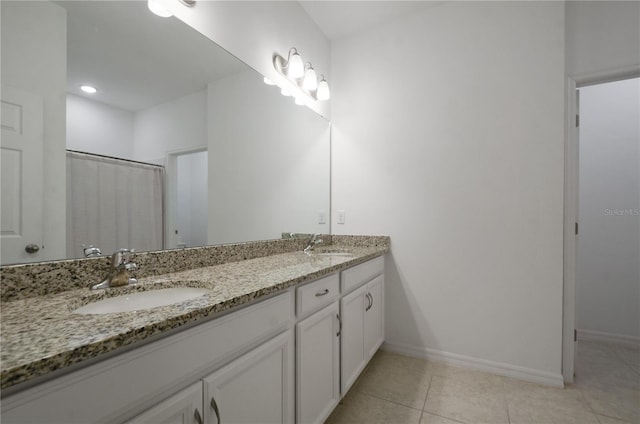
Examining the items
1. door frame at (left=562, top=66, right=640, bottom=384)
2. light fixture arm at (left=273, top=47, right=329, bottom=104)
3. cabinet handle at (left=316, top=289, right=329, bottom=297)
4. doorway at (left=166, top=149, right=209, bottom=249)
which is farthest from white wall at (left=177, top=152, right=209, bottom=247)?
door frame at (left=562, top=66, right=640, bottom=384)

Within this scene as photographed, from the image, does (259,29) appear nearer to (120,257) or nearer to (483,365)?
(120,257)

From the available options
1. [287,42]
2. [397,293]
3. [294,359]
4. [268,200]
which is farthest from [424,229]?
[287,42]

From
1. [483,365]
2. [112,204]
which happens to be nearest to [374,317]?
[483,365]

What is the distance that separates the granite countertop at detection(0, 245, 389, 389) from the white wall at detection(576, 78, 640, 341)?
2779 mm

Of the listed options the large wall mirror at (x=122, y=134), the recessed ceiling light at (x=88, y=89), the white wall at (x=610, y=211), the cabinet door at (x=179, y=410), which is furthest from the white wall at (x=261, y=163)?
the white wall at (x=610, y=211)

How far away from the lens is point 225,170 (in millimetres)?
1588

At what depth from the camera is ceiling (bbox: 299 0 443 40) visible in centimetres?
209

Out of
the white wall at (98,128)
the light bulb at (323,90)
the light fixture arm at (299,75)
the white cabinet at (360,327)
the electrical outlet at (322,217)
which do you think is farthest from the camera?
the electrical outlet at (322,217)

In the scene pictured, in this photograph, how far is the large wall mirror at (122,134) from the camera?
2.76ft

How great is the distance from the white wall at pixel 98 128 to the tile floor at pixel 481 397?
1.61 metres

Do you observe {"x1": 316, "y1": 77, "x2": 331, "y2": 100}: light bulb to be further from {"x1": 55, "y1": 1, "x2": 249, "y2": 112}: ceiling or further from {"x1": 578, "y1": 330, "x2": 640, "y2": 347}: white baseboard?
{"x1": 578, "y1": 330, "x2": 640, "y2": 347}: white baseboard

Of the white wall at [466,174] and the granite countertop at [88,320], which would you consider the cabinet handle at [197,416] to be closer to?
the granite countertop at [88,320]

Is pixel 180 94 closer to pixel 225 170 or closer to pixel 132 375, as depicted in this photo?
pixel 225 170

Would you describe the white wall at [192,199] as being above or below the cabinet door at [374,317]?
above
